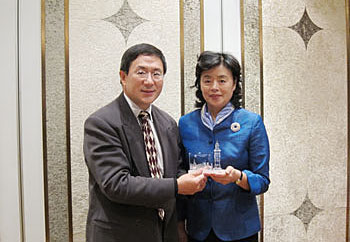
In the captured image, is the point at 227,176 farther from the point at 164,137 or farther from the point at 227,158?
the point at 164,137

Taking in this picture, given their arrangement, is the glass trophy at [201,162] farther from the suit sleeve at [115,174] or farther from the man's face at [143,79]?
the man's face at [143,79]

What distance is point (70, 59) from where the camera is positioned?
197 cm

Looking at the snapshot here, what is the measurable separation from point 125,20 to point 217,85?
2.56ft

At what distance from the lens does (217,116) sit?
68.4 inches

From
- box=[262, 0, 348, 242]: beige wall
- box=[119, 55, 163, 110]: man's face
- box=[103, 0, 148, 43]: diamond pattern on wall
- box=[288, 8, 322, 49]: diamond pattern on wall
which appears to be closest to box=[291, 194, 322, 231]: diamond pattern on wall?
box=[262, 0, 348, 242]: beige wall

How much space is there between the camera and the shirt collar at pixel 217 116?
1724 mm

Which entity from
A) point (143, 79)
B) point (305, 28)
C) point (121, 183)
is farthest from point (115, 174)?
point (305, 28)

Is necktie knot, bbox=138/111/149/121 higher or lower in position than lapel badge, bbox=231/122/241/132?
higher

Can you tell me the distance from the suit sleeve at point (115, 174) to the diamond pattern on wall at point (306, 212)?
1.36m

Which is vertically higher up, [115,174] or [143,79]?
[143,79]

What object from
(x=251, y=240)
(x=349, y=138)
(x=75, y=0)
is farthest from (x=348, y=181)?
(x=75, y=0)

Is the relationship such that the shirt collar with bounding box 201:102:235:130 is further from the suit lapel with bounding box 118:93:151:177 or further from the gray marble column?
the gray marble column

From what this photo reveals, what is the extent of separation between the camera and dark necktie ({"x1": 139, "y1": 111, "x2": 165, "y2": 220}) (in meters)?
1.58

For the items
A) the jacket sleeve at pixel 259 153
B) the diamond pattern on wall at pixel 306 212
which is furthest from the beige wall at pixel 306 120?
the jacket sleeve at pixel 259 153
